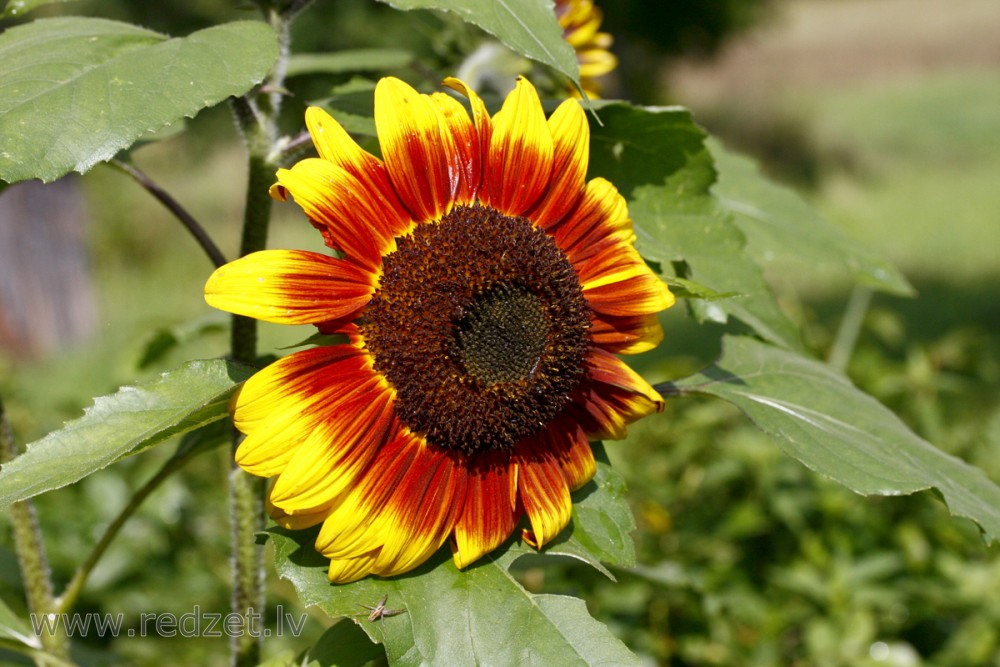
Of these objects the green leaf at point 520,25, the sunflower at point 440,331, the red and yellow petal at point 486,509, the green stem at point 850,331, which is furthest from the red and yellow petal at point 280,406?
the green stem at point 850,331

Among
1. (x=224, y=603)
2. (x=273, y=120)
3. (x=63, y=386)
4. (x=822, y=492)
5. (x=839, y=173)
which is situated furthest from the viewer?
(x=839, y=173)

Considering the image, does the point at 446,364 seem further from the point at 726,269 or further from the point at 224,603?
the point at 224,603

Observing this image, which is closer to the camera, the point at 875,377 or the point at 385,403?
the point at 385,403

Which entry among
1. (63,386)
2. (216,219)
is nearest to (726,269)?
(63,386)

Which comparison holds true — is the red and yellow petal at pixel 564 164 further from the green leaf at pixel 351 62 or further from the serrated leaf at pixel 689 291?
the green leaf at pixel 351 62

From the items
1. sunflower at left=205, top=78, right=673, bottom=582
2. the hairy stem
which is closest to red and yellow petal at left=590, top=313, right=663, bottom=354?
sunflower at left=205, top=78, right=673, bottom=582

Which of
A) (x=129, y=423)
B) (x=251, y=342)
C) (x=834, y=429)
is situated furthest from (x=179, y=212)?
(x=834, y=429)
